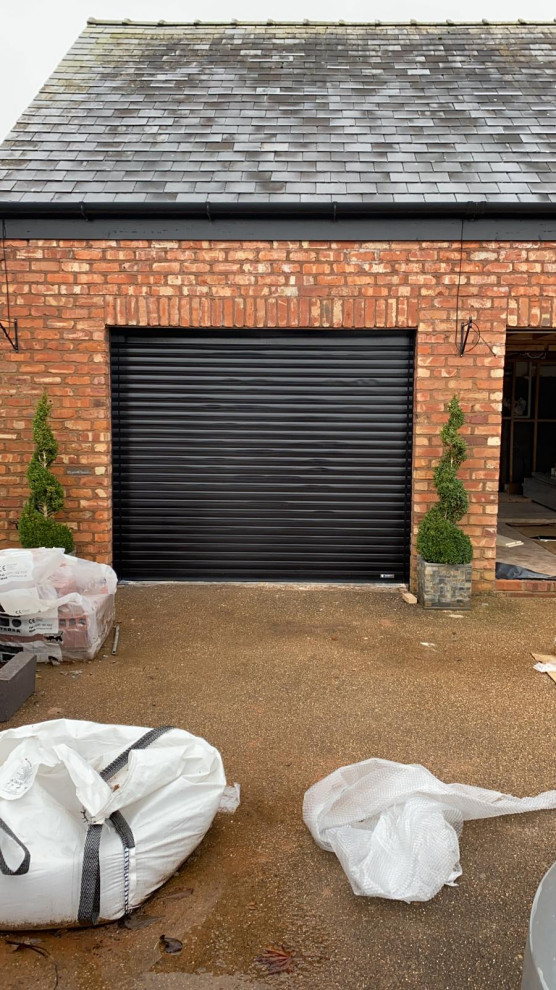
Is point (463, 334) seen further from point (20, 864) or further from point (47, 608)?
point (20, 864)

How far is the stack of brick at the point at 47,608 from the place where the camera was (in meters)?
4.52

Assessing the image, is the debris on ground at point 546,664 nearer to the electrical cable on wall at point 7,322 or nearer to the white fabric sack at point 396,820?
the white fabric sack at point 396,820

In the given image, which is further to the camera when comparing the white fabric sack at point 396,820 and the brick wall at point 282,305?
the brick wall at point 282,305

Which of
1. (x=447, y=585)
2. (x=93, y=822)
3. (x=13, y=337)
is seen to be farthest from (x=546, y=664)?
(x=13, y=337)

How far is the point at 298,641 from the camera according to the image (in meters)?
5.25

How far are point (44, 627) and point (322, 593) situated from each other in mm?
2765

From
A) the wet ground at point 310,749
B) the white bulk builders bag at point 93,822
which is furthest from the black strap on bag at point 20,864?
the wet ground at point 310,749

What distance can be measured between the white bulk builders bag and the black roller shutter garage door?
4.18 meters

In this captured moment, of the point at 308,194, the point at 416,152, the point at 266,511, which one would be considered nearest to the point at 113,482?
the point at 266,511

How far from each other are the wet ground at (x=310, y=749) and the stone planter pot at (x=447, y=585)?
177 mm

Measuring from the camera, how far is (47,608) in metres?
4.53

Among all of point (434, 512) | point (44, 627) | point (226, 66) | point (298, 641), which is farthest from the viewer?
point (226, 66)

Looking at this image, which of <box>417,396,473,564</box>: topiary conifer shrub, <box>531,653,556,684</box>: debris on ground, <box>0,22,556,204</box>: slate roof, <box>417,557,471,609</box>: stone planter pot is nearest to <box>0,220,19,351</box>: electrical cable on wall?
<box>0,22,556,204</box>: slate roof

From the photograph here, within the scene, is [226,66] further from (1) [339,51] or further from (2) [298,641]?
(2) [298,641]
